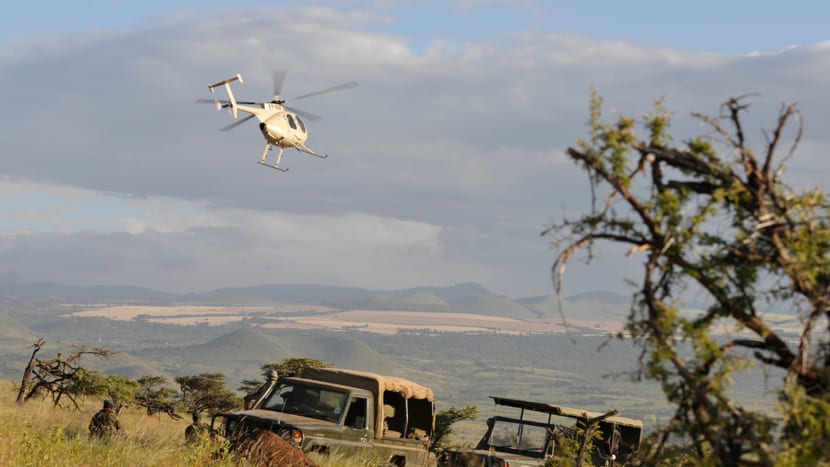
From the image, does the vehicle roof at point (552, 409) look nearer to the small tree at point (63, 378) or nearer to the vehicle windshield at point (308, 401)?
the vehicle windshield at point (308, 401)

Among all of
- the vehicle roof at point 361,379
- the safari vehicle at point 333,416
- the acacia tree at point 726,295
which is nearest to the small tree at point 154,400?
the vehicle roof at point 361,379

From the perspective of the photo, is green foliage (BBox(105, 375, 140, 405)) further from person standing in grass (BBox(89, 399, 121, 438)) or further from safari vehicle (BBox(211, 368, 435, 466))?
safari vehicle (BBox(211, 368, 435, 466))

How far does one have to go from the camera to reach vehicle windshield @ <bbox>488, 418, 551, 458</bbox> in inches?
734

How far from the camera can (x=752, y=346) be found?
6910 mm

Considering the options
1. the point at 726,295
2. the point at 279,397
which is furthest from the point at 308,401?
the point at 726,295

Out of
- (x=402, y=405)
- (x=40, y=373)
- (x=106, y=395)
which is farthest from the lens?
(x=106, y=395)

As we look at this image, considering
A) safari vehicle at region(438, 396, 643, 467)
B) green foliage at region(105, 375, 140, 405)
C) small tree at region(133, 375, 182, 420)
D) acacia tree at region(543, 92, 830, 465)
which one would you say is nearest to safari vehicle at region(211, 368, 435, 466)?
safari vehicle at region(438, 396, 643, 467)

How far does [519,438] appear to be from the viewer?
749 inches

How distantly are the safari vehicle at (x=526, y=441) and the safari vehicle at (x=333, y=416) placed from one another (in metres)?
1.09

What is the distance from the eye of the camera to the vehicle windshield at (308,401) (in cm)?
1820

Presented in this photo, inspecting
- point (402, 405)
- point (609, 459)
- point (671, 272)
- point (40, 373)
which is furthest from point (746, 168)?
point (40, 373)

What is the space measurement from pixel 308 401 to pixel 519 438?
4.11 metres

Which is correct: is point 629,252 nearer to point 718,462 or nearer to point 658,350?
point 658,350

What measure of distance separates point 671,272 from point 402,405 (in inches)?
602
